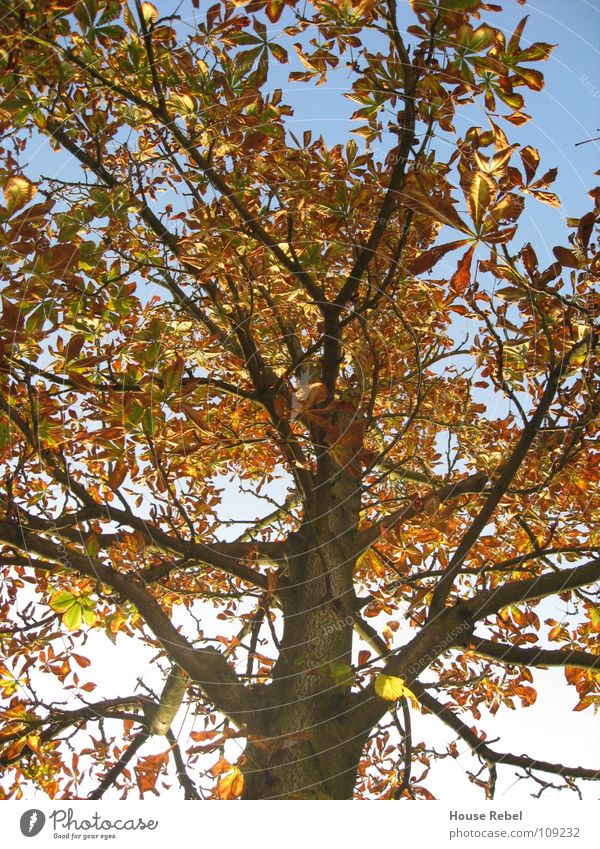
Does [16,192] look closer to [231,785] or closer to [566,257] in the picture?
[566,257]

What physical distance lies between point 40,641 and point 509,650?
2237mm

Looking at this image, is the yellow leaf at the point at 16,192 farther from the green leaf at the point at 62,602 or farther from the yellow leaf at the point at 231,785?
the yellow leaf at the point at 231,785

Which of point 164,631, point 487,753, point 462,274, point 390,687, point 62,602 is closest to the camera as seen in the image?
point 462,274

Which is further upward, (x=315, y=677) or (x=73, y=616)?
(x=73, y=616)

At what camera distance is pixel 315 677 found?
8.16 ft

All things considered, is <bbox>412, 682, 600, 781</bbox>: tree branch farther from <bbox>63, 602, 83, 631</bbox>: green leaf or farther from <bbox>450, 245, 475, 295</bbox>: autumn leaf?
<bbox>450, 245, 475, 295</bbox>: autumn leaf

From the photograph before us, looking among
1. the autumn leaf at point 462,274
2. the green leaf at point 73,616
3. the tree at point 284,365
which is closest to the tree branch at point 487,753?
the tree at point 284,365

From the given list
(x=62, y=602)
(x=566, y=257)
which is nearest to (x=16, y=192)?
(x=62, y=602)

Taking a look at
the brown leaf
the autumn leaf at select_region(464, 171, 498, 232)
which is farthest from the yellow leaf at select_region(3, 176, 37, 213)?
the brown leaf

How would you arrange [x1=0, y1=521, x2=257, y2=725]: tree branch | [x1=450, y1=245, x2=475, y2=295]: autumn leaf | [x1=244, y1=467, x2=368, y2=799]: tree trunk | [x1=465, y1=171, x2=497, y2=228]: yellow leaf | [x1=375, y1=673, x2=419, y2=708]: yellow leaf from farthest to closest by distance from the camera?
[x1=0, y1=521, x2=257, y2=725]: tree branch < [x1=244, y1=467, x2=368, y2=799]: tree trunk < [x1=375, y1=673, x2=419, y2=708]: yellow leaf < [x1=450, y1=245, x2=475, y2=295]: autumn leaf < [x1=465, y1=171, x2=497, y2=228]: yellow leaf

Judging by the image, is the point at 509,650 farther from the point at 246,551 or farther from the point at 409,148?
the point at 409,148

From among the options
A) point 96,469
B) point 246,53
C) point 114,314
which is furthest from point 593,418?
point 96,469

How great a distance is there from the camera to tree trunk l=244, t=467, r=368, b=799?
2207 mm

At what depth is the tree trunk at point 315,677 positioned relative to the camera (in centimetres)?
221
